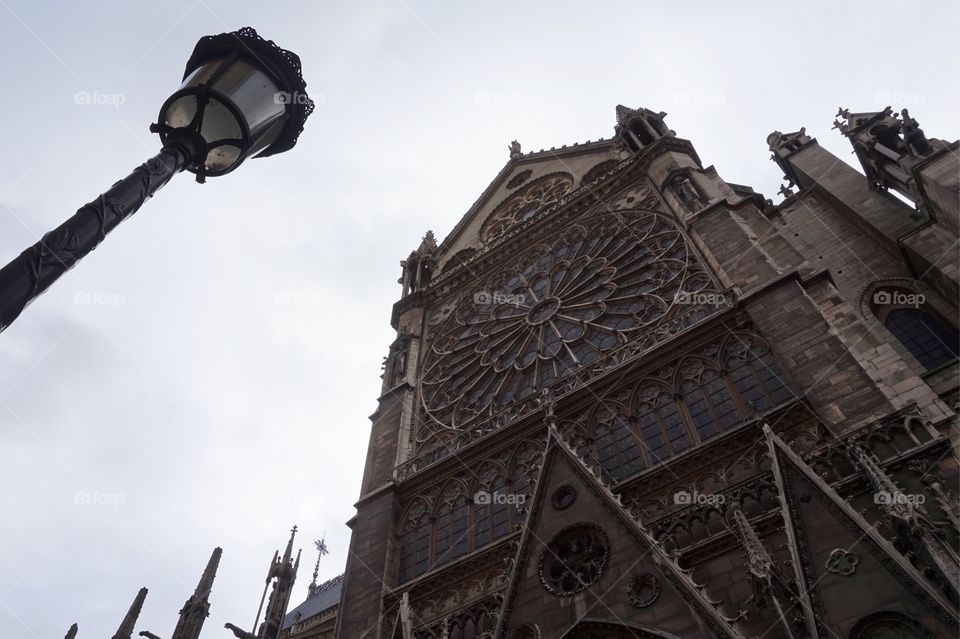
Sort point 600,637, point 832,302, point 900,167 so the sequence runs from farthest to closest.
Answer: point 900,167, point 832,302, point 600,637

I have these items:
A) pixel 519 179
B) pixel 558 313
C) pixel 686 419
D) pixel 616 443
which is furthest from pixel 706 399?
pixel 519 179

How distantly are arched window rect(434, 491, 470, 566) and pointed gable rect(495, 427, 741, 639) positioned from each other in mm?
3146

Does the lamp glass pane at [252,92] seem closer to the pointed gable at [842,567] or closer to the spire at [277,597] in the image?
the pointed gable at [842,567]

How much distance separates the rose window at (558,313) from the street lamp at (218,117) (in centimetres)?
1074

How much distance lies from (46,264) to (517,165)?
85.8 ft

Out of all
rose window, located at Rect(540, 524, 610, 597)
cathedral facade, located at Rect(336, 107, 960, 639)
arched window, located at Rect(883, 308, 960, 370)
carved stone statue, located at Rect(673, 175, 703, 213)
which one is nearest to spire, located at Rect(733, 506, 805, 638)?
cathedral facade, located at Rect(336, 107, 960, 639)

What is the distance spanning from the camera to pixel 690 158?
21.1 m

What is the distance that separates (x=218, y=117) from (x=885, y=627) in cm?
821

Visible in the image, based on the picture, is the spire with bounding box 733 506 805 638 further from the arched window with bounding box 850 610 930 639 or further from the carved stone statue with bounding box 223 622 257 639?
the carved stone statue with bounding box 223 622 257 639

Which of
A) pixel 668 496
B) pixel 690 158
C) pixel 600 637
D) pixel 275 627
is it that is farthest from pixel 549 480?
pixel 690 158

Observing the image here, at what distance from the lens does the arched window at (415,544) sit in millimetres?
14438

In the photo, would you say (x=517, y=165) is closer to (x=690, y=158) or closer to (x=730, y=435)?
(x=690, y=158)

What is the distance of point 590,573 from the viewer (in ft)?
34.0

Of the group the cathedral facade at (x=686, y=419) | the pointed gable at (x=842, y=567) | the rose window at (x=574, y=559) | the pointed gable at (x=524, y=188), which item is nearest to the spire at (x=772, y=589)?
the cathedral facade at (x=686, y=419)
